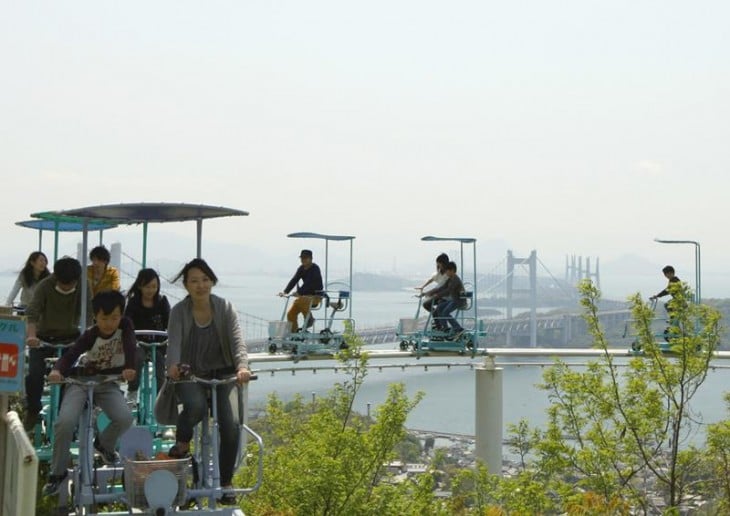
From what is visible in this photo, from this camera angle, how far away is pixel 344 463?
409 inches

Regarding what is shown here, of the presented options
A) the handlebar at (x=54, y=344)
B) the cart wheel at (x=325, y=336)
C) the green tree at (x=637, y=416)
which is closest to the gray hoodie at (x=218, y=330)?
the handlebar at (x=54, y=344)

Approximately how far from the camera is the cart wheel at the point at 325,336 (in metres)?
17.0

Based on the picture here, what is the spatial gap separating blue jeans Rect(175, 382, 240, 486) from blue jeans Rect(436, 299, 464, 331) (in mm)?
10822

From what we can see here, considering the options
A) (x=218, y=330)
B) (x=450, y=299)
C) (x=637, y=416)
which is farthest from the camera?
(x=450, y=299)

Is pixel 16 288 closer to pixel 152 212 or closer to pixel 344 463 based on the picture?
pixel 152 212

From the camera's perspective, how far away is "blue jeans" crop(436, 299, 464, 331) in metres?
17.4

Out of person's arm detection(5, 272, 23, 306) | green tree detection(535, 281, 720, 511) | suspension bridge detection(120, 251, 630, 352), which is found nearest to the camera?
green tree detection(535, 281, 720, 511)

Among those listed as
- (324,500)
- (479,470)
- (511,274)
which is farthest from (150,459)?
(511,274)

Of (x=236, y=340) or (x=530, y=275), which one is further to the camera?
(x=530, y=275)

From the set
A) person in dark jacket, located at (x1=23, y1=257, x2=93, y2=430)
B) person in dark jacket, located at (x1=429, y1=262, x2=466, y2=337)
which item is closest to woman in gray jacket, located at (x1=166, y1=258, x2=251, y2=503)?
person in dark jacket, located at (x1=23, y1=257, x2=93, y2=430)

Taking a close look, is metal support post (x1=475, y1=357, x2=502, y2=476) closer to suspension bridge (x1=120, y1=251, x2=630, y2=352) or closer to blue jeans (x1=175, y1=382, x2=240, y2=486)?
suspension bridge (x1=120, y1=251, x2=630, y2=352)

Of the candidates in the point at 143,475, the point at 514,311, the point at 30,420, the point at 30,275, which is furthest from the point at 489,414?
the point at 514,311

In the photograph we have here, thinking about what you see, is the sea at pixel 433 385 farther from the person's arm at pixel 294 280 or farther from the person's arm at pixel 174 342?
the person's arm at pixel 174 342

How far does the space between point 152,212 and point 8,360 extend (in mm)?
2655
